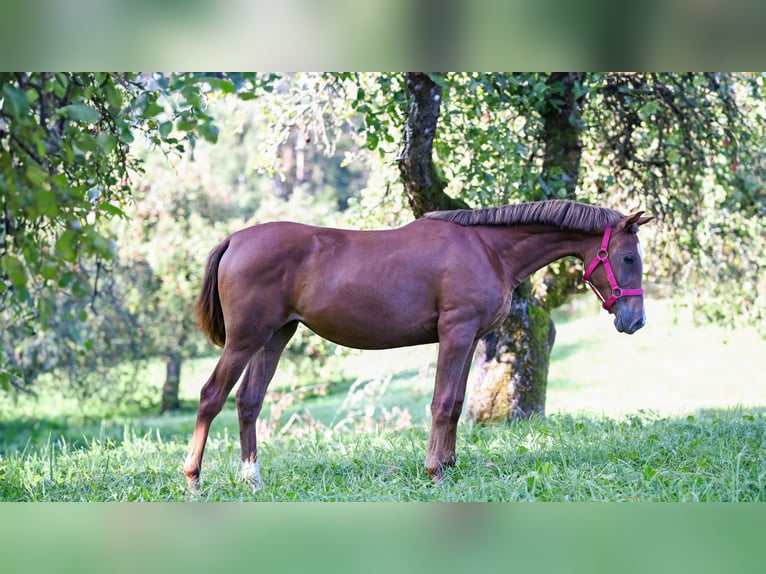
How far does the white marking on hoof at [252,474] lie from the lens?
5.33 metres

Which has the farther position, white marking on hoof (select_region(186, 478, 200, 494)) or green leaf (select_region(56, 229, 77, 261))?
white marking on hoof (select_region(186, 478, 200, 494))

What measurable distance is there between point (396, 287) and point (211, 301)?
49.9 inches

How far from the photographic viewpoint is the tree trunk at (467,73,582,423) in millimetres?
7707

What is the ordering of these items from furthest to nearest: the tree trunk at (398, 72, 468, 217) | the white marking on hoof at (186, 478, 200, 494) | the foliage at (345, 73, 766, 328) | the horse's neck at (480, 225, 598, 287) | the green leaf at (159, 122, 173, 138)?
the foliage at (345, 73, 766, 328)
the tree trunk at (398, 72, 468, 217)
the horse's neck at (480, 225, 598, 287)
the white marking on hoof at (186, 478, 200, 494)
the green leaf at (159, 122, 173, 138)

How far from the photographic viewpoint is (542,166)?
7.92 meters

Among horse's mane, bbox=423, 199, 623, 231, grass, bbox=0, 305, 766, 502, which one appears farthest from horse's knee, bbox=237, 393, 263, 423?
horse's mane, bbox=423, 199, 623, 231

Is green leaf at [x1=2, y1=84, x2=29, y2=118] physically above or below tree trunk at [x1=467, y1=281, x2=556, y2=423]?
above

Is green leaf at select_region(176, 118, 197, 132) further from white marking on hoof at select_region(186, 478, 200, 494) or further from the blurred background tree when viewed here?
white marking on hoof at select_region(186, 478, 200, 494)

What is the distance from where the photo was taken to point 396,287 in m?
5.37

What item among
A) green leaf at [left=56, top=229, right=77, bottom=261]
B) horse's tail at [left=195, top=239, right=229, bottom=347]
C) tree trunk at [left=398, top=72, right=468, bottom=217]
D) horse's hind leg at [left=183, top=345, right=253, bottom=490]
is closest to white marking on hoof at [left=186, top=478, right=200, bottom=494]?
horse's hind leg at [left=183, top=345, right=253, bottom=490]

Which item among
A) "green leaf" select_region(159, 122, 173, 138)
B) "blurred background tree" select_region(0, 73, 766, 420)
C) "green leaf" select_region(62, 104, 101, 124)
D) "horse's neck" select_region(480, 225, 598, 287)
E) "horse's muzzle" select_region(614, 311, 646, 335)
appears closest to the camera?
"green leaf" select_region(62, 104, 101, 124)

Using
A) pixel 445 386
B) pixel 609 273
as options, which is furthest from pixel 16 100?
pixel 609 273

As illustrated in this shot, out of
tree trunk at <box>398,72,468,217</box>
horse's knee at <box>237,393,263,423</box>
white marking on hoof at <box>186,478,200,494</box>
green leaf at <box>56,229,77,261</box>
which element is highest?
tree trunk at <box>398,72,468,217</box>
